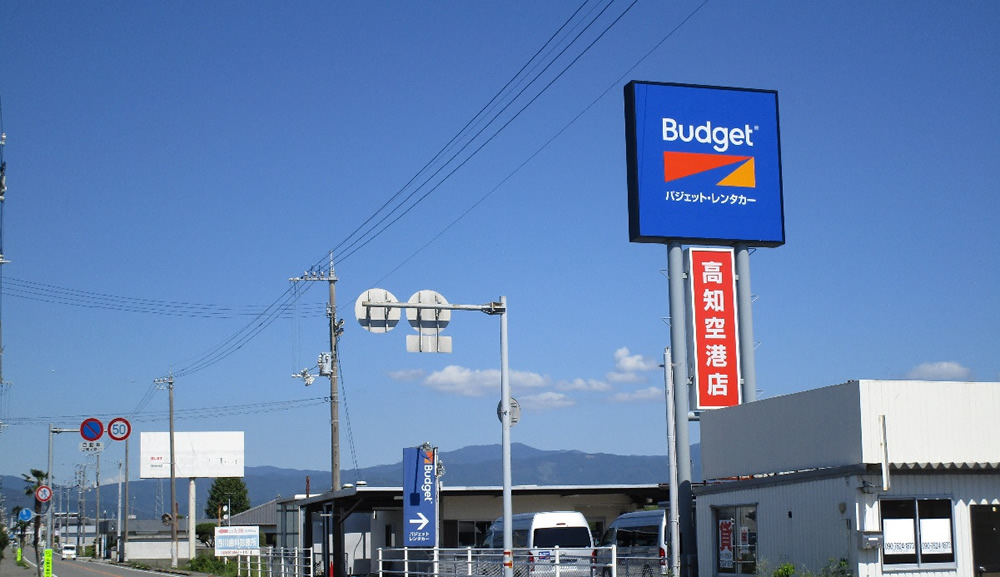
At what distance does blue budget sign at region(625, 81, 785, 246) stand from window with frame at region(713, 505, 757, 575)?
7.23m

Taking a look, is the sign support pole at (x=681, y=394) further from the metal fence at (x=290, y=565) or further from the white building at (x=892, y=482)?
the metal fence at (x=290, y=565)

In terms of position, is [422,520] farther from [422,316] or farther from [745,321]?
[745,321]

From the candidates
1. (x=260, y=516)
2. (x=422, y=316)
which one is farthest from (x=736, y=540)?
(x=260, y=516)

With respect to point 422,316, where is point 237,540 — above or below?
below

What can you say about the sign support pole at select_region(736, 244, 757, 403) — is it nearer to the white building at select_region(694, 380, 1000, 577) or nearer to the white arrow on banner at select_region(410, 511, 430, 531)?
the white building at select_region(694, 380, 1000, 577)

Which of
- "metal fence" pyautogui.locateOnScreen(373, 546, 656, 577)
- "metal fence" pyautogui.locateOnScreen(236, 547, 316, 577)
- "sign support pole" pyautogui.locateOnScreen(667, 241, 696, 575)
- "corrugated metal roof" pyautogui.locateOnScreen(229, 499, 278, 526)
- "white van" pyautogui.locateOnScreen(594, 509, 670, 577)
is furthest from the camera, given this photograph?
"corrugated metal roof" pyautogui.locateOnScreen(229, 499, 278, 526)

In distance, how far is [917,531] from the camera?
779 inches

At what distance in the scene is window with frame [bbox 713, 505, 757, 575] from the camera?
73.5 ft

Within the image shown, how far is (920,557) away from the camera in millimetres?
19797

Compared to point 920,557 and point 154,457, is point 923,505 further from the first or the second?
point 154,457

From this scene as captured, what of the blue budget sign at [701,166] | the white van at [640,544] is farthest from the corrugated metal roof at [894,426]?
the blue budget sign at [701,166]

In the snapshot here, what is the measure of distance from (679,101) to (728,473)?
31.7 feet

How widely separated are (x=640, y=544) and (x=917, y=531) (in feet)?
28.7

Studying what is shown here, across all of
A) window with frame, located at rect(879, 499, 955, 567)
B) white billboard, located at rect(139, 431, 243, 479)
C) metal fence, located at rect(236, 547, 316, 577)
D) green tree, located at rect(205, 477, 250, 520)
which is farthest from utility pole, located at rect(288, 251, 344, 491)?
green tree, located at rect(205, 477, 250, 520)
